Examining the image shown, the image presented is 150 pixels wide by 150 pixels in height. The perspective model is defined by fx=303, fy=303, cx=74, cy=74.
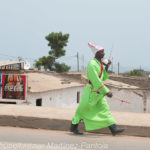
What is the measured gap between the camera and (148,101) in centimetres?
2252

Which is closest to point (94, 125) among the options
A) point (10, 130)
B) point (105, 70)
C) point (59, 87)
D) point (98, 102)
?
point (98, 102)

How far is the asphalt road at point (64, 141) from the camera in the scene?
14.9 feet

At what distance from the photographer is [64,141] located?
15.9ft

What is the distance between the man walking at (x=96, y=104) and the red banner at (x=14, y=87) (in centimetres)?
1227

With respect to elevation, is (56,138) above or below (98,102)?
below

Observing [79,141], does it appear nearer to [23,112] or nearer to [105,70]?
[105,70]

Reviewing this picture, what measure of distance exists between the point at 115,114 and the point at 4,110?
2.35 m

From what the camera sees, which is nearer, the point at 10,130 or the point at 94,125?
the point at 94,125

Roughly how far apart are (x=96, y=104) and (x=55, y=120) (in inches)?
37.1

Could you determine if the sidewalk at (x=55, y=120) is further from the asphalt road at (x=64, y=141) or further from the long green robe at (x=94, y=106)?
the long green robe at (x=94, y=106)

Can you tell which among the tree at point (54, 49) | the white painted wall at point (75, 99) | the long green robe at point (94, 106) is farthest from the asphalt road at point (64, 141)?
the tree at point (54, 49)

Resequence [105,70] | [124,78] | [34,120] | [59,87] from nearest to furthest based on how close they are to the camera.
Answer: [105,70] → [34,120] → [59,87] → [124,78]

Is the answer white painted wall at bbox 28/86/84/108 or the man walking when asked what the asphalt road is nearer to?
the man walking

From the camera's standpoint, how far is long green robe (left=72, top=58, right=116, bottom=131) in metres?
5.02
